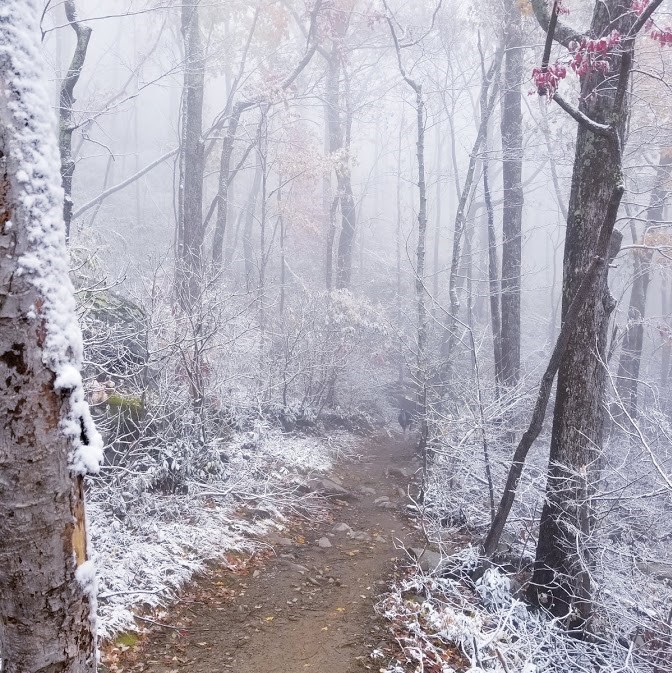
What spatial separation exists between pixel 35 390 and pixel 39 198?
539mm

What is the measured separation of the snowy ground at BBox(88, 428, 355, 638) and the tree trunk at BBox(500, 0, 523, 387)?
5668mm

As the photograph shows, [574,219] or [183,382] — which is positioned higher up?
[574,219]

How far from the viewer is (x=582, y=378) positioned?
5047 millimetres

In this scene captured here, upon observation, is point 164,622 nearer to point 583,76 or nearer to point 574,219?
point 574,219

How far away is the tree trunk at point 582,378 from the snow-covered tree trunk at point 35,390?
4.50 m

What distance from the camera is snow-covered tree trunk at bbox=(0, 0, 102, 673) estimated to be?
1389 mm

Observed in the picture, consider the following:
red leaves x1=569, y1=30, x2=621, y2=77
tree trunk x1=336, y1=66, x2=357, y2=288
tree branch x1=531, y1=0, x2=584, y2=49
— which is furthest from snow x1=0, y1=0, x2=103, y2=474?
tree trunk x1=336, y1=66, x2=357, y2=288

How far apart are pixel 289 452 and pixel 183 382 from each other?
2756 millimetres

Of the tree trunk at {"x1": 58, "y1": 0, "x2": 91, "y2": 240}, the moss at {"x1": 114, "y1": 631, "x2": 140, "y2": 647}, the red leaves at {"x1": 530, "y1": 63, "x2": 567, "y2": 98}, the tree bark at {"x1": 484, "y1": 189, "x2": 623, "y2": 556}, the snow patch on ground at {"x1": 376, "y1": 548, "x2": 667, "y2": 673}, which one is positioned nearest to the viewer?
the moss at {"x1": 114, "y1": 631, "x2": 140, "y2": 647}

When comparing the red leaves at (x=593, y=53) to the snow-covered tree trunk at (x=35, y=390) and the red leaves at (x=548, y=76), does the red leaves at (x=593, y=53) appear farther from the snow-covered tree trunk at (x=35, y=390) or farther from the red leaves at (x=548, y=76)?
the snow-covered tree trunk at (x=35, y=390)

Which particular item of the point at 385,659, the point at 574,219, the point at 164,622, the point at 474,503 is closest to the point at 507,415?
the point at 474,503

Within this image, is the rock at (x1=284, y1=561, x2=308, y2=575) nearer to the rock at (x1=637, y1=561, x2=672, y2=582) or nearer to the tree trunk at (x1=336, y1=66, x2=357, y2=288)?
the rock at (x1=637, y1=561, x2=672, y2=582)

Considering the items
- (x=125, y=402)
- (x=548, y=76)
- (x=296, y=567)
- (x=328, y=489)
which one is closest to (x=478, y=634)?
(x=296, y=567)

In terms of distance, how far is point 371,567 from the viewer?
227 inches
